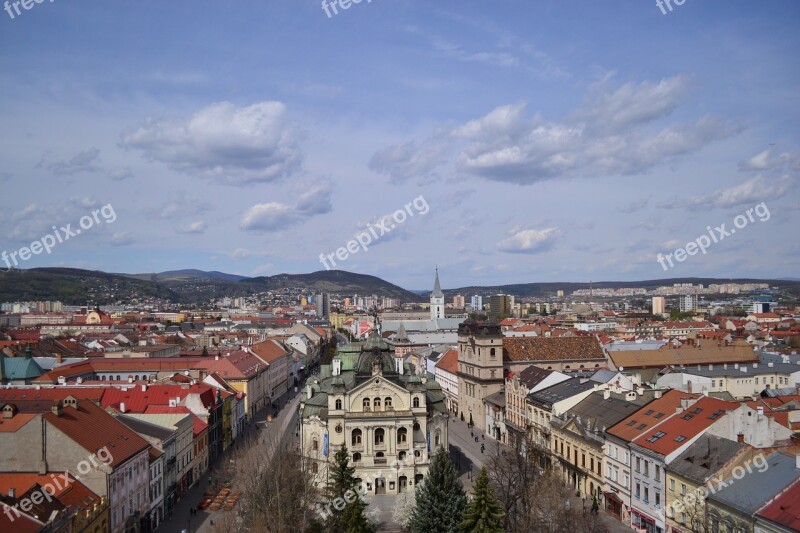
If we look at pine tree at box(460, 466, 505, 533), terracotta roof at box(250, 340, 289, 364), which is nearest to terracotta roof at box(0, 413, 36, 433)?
pine tree at box(460, 466, 505, 533)

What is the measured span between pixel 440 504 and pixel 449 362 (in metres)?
76.2

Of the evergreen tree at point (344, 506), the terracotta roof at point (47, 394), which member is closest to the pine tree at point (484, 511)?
the evergreen tree at point (344, 506)

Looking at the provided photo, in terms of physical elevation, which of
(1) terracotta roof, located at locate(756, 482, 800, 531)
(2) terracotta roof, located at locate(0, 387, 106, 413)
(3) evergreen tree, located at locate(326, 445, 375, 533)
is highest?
(2) terracotta roof, located at locate(0, 387, 106, 413)

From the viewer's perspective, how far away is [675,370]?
96.6 metres

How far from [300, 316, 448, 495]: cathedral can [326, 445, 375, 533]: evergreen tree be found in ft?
39.0

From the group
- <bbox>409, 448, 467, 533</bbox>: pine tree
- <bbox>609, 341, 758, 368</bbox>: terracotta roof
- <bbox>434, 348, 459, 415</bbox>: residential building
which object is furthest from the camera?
<bbox>434, 348, 459, 415</bbox>: residential building

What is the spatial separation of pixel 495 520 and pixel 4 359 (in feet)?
273

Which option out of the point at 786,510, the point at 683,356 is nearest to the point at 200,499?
the point at 786,510

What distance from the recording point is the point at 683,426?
183 feet

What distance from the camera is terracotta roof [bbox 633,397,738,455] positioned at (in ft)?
176

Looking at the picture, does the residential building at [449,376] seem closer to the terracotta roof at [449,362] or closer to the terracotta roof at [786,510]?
the terracotta roof at [449,362]

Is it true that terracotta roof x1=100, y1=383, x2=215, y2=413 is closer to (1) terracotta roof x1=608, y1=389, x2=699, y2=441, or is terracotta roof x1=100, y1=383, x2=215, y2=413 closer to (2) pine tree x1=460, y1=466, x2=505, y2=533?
(2) pine tree x1=460, y1=466, x2=505, y2=533

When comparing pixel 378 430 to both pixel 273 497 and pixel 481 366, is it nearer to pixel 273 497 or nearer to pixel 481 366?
pixel 273 497

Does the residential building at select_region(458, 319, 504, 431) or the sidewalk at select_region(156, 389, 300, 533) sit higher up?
the residential building at select_region(458, 319, 504, 431)
